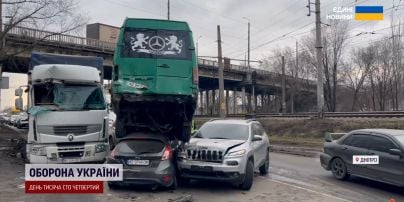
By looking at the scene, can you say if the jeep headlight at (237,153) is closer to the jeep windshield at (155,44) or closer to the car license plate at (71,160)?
the jeep windshield at (155,44)

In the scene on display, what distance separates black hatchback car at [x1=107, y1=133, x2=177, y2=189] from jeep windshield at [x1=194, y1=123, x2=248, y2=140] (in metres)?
1.67

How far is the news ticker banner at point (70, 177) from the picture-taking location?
9.97 metres

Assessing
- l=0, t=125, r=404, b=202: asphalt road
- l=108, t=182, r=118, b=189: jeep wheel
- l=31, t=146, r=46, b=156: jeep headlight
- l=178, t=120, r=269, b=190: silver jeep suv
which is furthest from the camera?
l=31, t=146, r=46, b=156: jeep headlight

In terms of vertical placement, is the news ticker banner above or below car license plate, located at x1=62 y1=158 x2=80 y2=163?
below

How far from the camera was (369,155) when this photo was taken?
11.2m

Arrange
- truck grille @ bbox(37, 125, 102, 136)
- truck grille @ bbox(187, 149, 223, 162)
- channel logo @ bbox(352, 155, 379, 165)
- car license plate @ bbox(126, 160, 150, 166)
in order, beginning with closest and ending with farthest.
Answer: car license plate @ bbox(126, 160, 150, 166) < truck grille @ bbox(187, 149, 223, 162) < channel logo @ bbox(352, 155, 379, 165) < truck grille @ bbox(37, 125, 102, 136)

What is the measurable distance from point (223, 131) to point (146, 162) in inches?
109

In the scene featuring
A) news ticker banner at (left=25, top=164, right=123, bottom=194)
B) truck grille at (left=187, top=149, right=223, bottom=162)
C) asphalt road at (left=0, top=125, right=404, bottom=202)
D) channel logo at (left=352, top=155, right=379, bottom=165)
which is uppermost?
truck grille at (left=187, top=149, right=223, bottom=162)

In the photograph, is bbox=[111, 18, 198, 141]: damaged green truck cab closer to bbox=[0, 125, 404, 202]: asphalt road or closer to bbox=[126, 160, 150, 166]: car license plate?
bbox=[126, 160, 150, 166]: car license plate

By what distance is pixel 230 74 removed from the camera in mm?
65938

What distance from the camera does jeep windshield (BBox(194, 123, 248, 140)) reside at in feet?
37.5

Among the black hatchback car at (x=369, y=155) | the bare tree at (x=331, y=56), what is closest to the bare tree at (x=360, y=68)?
the bare tree at (x=331, y=56)

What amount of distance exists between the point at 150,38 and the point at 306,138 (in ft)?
66.1

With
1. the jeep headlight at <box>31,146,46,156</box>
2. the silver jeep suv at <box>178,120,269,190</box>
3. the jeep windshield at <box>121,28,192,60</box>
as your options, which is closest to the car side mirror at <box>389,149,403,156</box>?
the silver jeep suv at <box>178,120,269,190</box>
